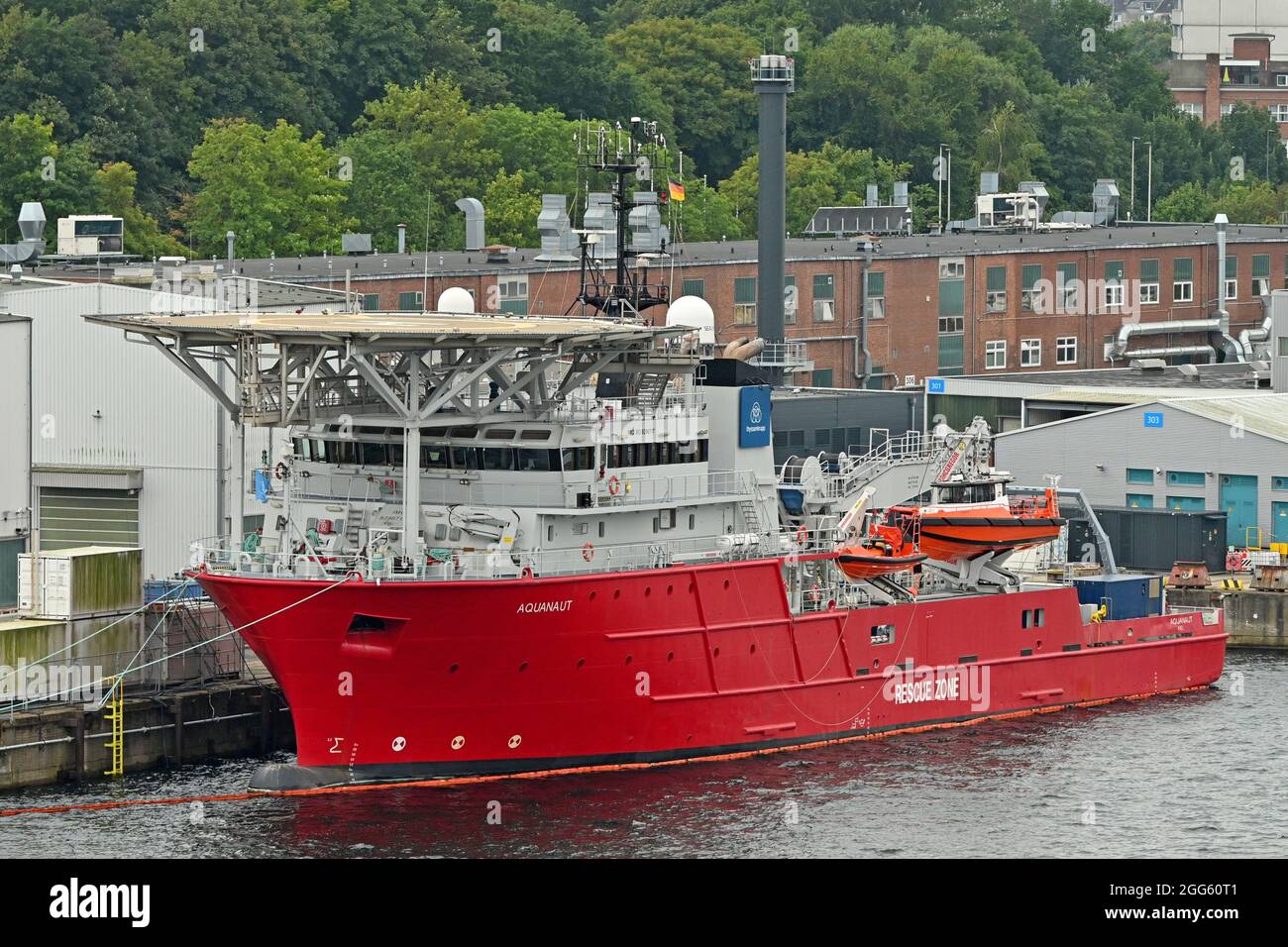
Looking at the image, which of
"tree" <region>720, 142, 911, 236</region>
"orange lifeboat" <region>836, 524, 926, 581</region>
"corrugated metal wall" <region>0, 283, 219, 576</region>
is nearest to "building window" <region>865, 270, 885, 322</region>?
"tree" <region>720, 142, 911, 236</region>

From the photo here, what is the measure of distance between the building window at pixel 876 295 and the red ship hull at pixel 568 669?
41.3 meters

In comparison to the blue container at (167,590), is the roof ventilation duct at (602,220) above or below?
above

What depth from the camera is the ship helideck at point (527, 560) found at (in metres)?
60.2

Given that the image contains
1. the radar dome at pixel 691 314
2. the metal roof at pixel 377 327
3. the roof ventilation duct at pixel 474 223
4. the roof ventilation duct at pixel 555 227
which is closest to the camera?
the metal roof at pixel 377 327

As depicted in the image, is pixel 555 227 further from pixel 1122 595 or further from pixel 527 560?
pixel 527 560

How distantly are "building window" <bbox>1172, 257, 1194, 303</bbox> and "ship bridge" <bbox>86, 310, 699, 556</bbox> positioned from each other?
58.5 metres

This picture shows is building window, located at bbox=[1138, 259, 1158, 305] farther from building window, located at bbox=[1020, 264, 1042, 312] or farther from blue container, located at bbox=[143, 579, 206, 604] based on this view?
blue container, located at bbox=[143, 579, 206, 604]

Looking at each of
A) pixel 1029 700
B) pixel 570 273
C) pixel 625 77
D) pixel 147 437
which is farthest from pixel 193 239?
pixel 1029 700

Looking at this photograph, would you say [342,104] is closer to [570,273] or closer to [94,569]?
[570,273]

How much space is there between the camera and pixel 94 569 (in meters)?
63.7

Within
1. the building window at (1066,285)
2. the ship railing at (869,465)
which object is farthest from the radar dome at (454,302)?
the building window at (1066,285)

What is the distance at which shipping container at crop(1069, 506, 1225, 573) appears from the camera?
8594 centimetres

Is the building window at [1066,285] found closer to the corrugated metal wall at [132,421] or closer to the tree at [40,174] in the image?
the tree at [40,174]

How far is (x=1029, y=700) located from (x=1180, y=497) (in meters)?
17.4
